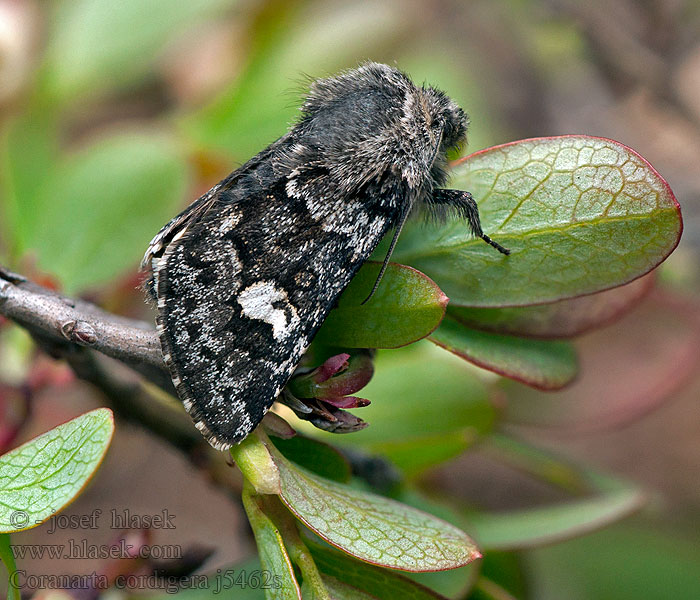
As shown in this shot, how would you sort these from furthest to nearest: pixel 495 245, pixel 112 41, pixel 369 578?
1. pixel 112 41
2. pixel 495 245
3. pixel 369 578

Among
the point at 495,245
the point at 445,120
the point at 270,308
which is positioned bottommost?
the point at 270,308

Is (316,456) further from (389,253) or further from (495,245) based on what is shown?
(495,245)

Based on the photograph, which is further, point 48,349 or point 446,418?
→ point 446,418

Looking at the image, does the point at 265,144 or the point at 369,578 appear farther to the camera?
the point at 265,144

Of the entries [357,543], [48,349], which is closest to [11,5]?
[48,349]

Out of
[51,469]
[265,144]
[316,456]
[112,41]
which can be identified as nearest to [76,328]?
[51,469]

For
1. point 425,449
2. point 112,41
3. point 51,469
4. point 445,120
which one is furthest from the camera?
point 112,41

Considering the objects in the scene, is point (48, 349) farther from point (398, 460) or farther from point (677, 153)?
point (677, 153)

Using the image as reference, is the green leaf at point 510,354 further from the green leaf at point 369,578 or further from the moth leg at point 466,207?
the green leaf at point 369,578
